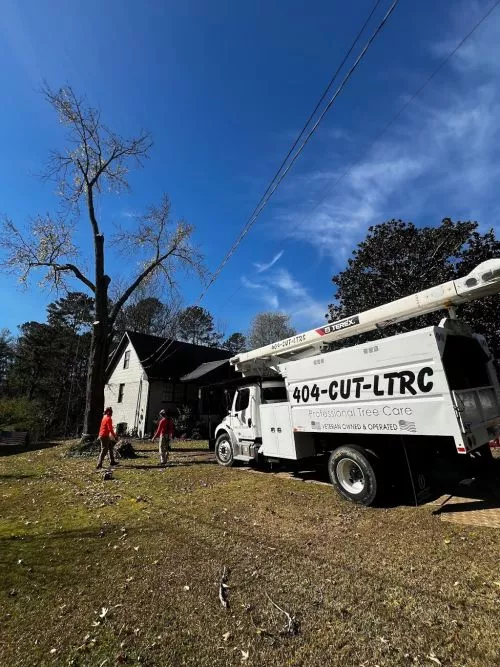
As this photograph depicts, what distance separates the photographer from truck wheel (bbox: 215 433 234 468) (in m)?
11.7

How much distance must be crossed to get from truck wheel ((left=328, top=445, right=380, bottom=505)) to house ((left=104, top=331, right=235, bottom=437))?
16.5 meters

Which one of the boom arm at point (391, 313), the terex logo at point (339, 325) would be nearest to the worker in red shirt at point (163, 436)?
the boom arm at point (391, 313)

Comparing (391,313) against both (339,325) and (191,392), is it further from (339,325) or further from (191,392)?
(191,392)

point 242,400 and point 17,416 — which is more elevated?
point 17,416

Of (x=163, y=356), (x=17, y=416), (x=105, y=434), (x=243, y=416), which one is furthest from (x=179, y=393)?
(x=243, y=416)

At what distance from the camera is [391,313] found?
746cm

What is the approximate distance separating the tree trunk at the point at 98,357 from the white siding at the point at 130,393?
25.6 ft

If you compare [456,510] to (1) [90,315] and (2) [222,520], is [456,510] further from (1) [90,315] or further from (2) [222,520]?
(1) [90,315]

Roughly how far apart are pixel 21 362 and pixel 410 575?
54246 millimetres

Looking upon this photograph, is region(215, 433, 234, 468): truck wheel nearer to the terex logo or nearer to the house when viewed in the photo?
the terex logo

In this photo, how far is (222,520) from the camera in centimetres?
628

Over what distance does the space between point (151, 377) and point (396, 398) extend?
20594 mm

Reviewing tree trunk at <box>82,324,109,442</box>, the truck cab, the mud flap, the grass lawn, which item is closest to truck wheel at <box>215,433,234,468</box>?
the truck cab

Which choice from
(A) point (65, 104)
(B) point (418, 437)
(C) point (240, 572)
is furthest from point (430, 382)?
(A) point (65, 104)
